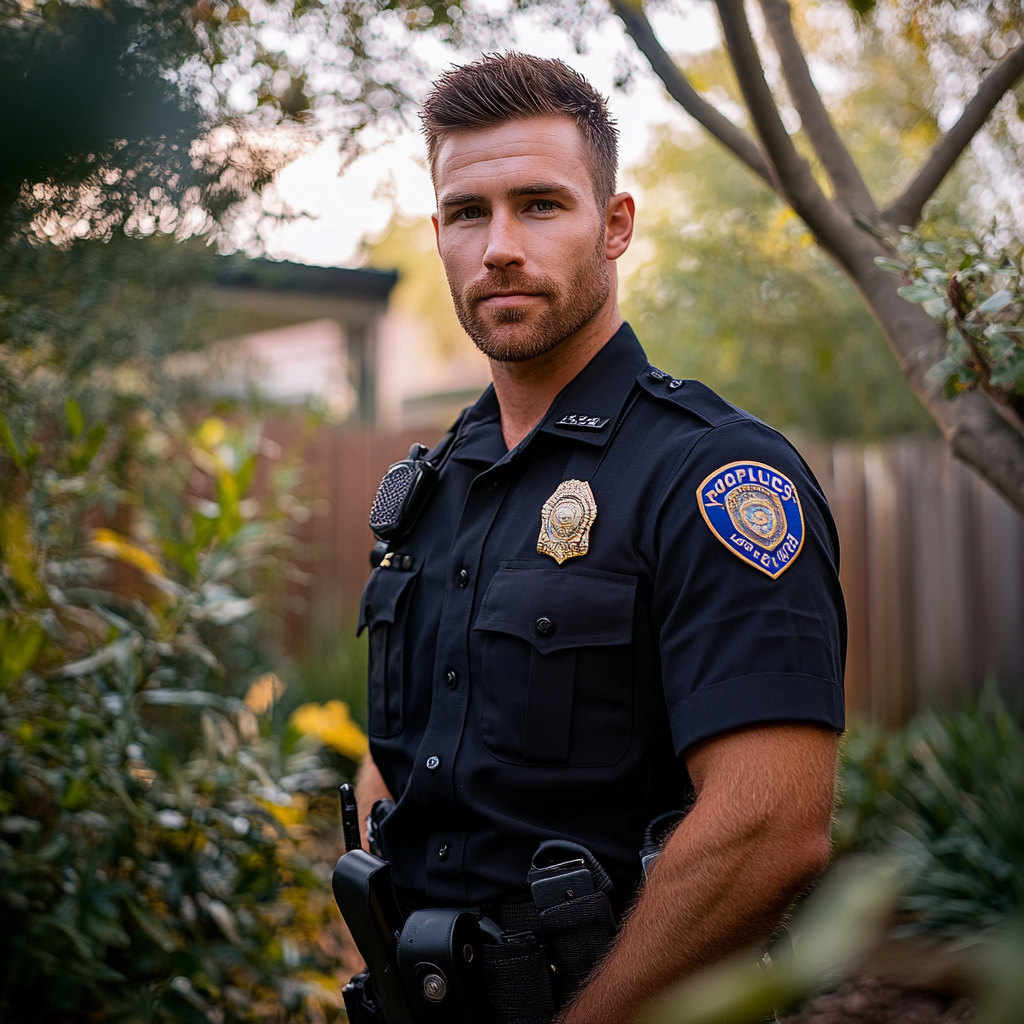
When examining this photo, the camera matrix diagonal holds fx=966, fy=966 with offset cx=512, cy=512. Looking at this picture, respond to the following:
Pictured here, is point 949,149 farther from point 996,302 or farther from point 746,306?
point 746,306

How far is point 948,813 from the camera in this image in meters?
4.29

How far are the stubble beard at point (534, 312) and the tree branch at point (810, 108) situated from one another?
2.71 feet

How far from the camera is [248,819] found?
2.85 meters

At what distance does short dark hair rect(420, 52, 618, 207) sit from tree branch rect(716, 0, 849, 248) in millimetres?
314

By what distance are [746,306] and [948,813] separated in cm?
363

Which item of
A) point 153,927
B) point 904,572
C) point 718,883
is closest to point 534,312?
point 718,883

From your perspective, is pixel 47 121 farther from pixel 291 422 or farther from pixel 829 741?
pixel 291 422

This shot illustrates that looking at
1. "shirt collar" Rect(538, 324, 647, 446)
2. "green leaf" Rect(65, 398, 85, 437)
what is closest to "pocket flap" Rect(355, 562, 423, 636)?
"shirt collar" Rect(538, 324, 647, 446)

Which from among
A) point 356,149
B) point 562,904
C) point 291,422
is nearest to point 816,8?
point 356,149

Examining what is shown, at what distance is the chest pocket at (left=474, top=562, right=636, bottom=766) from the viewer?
1.50m

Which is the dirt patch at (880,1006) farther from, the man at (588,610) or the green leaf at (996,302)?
the green leaf at (996,302)

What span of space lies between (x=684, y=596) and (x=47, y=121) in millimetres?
992

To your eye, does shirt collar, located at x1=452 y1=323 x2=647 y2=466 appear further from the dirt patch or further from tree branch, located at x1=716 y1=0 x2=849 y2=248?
the dirt patch

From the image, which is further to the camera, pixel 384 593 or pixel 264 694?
pixel 264 694
